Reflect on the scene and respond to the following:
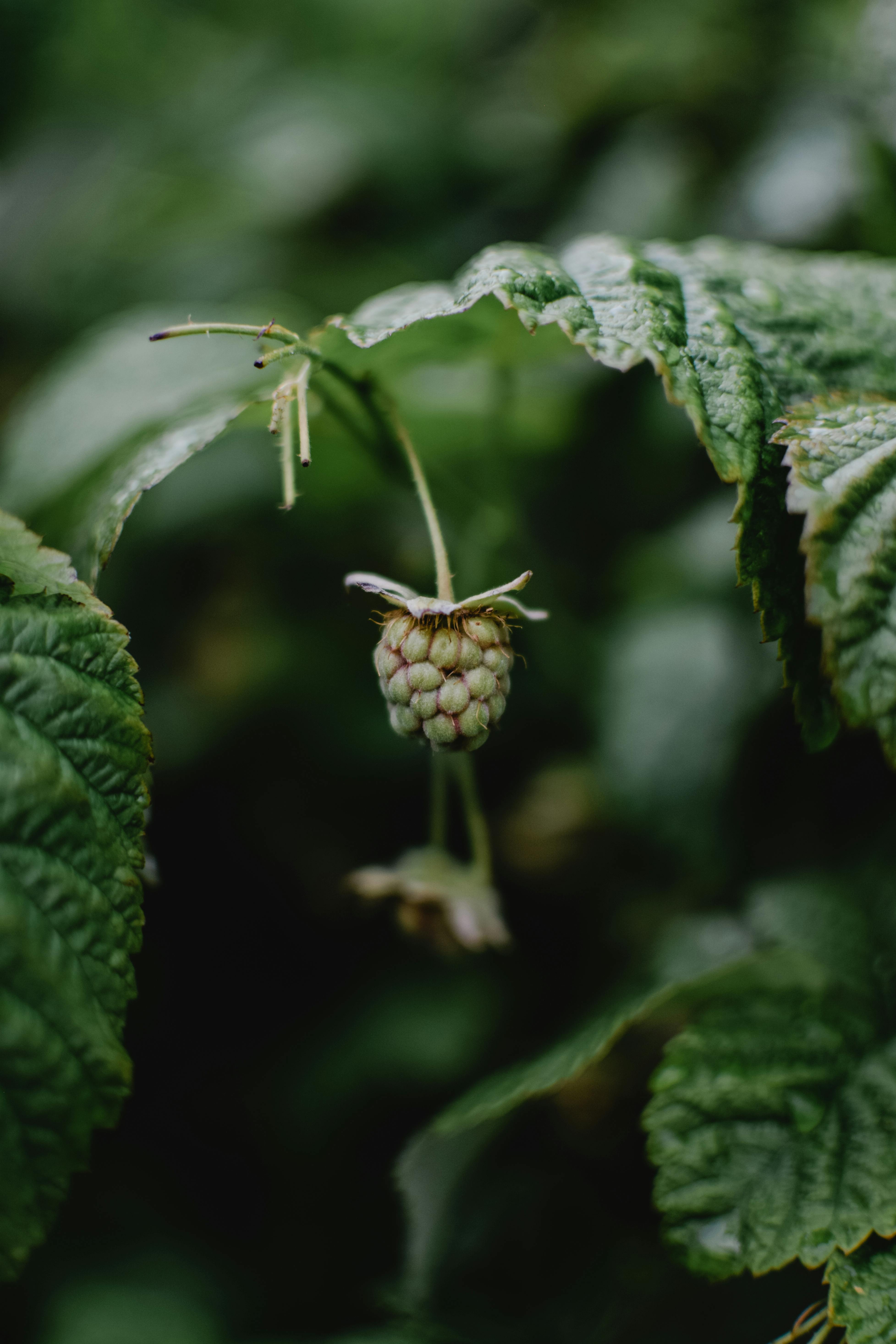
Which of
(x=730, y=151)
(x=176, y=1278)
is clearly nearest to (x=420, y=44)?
(x=730, y=151)

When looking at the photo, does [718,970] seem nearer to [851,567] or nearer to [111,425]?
[851,567]

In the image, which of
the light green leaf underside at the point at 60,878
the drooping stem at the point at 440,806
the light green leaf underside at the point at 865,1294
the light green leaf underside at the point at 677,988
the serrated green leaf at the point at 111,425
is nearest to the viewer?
the light green leaf underside at the point at 60,878

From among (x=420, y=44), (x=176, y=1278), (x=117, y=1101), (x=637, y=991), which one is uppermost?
(x=420, y=44)

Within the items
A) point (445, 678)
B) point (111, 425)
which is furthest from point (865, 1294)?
point (111, 425)

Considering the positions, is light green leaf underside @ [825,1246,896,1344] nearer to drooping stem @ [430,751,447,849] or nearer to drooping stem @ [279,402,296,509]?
drooping stem @ [430,751,447,849]

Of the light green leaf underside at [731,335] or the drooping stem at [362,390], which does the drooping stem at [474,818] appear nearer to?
the drooping stem at [362,390]

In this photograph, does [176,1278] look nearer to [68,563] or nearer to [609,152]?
[68,563]

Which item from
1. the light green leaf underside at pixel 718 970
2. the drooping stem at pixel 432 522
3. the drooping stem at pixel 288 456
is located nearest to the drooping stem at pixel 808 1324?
the light green leaf underside at pixel 718 970
